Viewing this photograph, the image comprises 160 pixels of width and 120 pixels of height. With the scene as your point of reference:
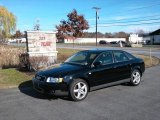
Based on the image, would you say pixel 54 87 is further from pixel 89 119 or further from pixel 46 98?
pixel 89 119

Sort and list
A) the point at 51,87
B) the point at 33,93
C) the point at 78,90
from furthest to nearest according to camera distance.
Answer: the point at 33,93 < the point at 78,90 < the point at 51,87

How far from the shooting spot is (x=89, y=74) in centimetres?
747

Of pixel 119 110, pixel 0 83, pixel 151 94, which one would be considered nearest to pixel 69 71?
pixel 119 110

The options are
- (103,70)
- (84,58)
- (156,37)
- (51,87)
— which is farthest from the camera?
(156,37)

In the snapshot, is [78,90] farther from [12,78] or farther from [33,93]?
[12,78]

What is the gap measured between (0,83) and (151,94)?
557 cm

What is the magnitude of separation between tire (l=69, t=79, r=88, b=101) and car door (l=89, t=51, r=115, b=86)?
36 cm

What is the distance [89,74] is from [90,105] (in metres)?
1.12

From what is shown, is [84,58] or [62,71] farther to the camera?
[84,58]

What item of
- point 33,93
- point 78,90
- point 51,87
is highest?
point 51,87

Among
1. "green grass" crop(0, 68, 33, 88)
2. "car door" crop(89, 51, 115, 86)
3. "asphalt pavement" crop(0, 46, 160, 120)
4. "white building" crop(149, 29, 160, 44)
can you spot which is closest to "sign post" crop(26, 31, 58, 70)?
"green grass" crop(0, 68, 33, 88)

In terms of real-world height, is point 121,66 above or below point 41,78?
above

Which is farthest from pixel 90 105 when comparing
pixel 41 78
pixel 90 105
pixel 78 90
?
pixel 41 78

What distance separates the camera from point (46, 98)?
7.51 m
